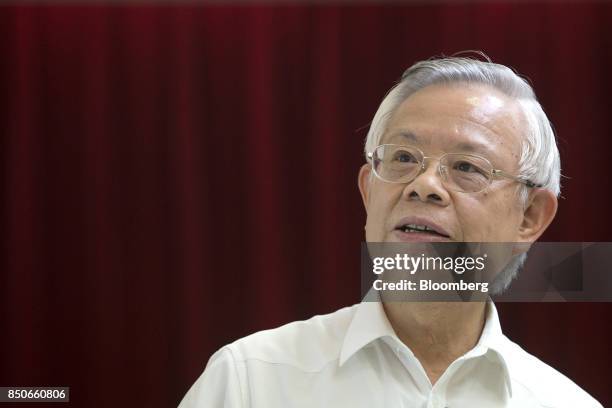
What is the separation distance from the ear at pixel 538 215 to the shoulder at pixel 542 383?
0.19 m

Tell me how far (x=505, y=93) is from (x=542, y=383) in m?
0.50

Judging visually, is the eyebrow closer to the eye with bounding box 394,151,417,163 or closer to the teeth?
the eye with bounding box 394,151,417,163

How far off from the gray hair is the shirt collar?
0.28 feet

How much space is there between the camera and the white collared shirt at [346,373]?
1.10 m

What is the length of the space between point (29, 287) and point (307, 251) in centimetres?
50

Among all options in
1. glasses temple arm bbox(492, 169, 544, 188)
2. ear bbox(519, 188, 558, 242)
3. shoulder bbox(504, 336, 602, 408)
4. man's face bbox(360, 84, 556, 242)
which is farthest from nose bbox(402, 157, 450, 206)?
shoulder bbox(504, 336, 602, 408)

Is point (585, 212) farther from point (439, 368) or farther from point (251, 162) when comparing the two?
point (251, 162)

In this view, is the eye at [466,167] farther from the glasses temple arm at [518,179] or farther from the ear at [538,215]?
the ear at [538,215]

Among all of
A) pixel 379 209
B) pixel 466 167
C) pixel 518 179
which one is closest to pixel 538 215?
pixel 518 179

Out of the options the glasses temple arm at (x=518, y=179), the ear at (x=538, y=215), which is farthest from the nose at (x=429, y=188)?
the ear at (x=538, y=215)

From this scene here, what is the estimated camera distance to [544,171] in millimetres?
1243

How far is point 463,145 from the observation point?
114 cm

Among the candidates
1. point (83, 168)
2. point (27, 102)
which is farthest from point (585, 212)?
point (27, 102)
